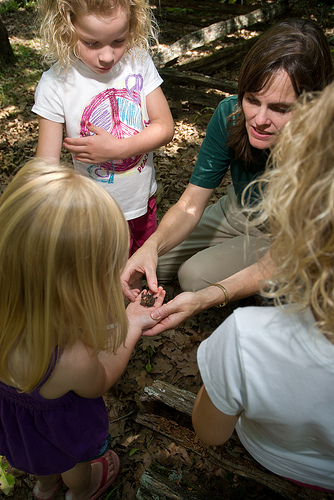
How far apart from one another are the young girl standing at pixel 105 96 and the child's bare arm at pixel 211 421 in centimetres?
151

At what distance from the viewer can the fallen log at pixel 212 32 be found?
599cm

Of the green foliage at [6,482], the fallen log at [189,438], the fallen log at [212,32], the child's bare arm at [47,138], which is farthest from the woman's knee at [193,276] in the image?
the fallen log at [212,32]

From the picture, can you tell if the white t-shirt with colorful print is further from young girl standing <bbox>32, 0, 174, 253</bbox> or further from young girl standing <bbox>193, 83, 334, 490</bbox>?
young girl standing <bbox>193, 83, 334, 490</bbox>

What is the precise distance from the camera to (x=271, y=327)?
3.74 feet

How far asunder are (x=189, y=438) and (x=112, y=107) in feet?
7.62

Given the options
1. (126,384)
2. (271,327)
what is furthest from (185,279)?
(271,327)

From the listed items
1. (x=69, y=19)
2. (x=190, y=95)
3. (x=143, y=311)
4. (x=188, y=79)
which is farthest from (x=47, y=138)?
(x=188, y=79)

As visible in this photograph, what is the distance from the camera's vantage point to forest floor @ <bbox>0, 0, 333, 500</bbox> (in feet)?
7.93

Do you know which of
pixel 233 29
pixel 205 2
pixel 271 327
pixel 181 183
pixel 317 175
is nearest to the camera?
pixel 317 175

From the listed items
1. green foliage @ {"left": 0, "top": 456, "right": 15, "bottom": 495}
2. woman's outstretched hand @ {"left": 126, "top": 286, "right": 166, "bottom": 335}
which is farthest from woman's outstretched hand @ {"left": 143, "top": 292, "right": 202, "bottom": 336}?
green foliage @ {"left": 0, "top": 456, "right": 15, "bottom": 495}

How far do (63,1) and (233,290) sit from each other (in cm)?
206

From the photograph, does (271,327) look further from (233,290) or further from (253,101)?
(253,101)

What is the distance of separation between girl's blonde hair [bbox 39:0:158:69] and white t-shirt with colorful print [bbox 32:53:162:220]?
132 mm

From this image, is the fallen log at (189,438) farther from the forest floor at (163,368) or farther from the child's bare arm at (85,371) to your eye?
the child's bare arm at (85,371)
